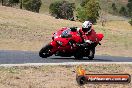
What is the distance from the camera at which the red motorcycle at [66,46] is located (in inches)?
733

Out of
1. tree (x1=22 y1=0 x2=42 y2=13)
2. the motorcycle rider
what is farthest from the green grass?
tree (x1=22 y1=0 x2=42 y2=13)

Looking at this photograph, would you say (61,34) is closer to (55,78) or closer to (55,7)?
(55,78)

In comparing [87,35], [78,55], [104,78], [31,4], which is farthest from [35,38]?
[31,4]

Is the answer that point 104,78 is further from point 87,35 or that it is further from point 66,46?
point 87,35

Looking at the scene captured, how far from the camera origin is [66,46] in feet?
61.8

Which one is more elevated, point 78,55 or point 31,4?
point 78,55

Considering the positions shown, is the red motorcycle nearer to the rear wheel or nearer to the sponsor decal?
the rear wheel

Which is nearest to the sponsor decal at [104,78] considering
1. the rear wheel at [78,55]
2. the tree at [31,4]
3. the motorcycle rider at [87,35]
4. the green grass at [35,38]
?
the rear wheel at [78,55]

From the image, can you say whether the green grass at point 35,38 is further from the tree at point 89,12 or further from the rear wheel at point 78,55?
the tree at point 89,12

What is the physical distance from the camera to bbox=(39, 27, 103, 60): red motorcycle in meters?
18.6

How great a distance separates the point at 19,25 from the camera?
49.4 m

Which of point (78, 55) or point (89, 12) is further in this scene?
point (89, 12)

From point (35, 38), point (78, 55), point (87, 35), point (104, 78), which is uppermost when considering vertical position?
point (104, 78)

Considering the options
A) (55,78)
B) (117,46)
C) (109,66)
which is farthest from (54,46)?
(117,46)
